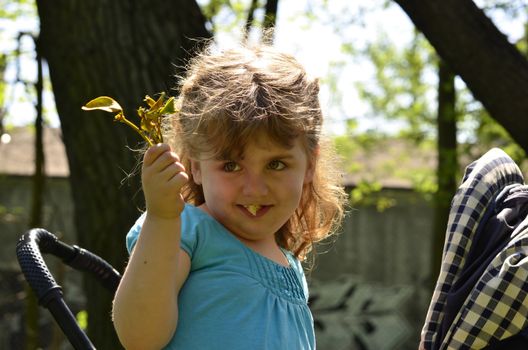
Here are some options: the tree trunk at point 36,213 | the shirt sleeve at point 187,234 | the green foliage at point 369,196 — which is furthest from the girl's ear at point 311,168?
the green foliage at point 369,196

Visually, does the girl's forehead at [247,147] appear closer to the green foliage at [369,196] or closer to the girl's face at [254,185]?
the girl's face at [254,185]

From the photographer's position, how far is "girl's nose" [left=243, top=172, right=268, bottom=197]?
6.52 feet

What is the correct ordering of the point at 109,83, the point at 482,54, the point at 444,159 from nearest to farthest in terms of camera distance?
the point at 109,83 < the point at 482,54 < the point at 444,159

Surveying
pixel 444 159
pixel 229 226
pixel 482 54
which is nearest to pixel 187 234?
pixel 229 226

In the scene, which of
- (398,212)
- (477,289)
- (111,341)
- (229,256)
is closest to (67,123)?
(111,341)

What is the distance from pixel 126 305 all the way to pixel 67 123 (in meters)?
1.95

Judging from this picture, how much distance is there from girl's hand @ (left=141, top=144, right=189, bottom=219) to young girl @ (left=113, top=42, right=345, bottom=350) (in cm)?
3

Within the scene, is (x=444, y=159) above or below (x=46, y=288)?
above

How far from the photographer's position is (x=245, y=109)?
2002mm

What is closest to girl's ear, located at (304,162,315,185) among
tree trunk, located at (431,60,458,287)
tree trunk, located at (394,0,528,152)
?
tree trunk, located at (394,0,528,152)

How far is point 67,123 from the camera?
3652mm


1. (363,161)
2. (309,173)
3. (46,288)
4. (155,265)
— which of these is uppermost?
(363,161)

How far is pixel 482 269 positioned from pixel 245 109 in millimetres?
740

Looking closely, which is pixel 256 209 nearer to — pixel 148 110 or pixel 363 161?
pixel 148 110
